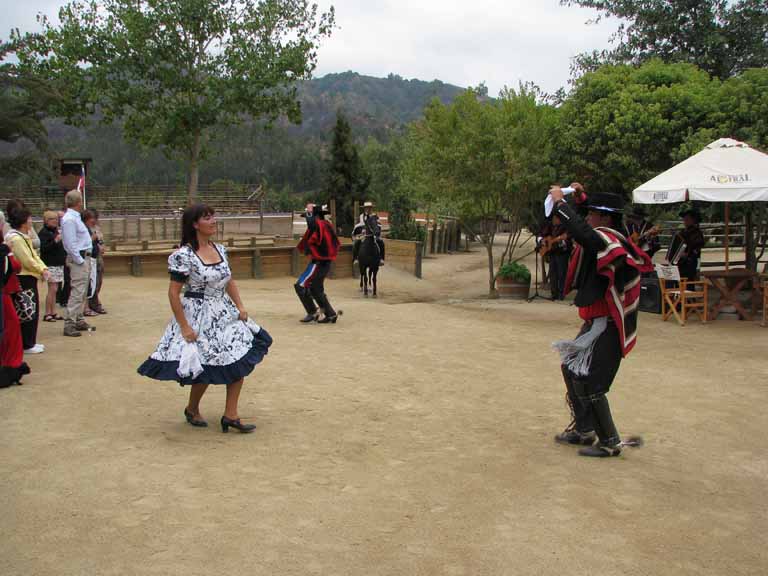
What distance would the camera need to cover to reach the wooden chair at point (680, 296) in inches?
513

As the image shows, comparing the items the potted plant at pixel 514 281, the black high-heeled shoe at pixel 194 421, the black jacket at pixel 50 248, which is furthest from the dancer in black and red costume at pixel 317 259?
the potted plant at pixel 514 281

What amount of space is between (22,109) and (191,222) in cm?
2754

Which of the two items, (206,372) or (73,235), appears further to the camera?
(73,235)

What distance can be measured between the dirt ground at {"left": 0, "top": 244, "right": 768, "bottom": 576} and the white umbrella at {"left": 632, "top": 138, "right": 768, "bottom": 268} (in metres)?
2.70

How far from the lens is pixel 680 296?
43.3 feet

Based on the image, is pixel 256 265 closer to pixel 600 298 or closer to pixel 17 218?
pixel 17 218

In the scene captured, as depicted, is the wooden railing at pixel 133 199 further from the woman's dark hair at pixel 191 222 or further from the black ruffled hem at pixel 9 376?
the woman's dark hair at pixel 191 222

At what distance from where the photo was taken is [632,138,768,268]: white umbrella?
37.9 ft

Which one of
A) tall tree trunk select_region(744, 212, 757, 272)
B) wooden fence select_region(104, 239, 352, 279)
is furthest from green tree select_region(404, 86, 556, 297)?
tall tree trunk select_region(744, 212, 757, 272)

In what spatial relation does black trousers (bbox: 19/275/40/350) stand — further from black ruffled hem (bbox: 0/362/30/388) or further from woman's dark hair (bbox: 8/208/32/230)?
black ruffled hem (bbox: 0/362/30/388)

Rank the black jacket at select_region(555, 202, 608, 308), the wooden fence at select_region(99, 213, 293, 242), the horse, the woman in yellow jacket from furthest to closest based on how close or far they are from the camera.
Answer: the wooden fence at select_region(99, 213, 293, 242), the horse, the woman in yellow jacket, the black jacket at select_region(555, 202, 608, 308)

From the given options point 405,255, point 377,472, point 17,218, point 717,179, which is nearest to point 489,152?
point 717,179

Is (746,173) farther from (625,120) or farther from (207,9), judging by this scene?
(207,9)

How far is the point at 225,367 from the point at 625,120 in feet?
40.6
